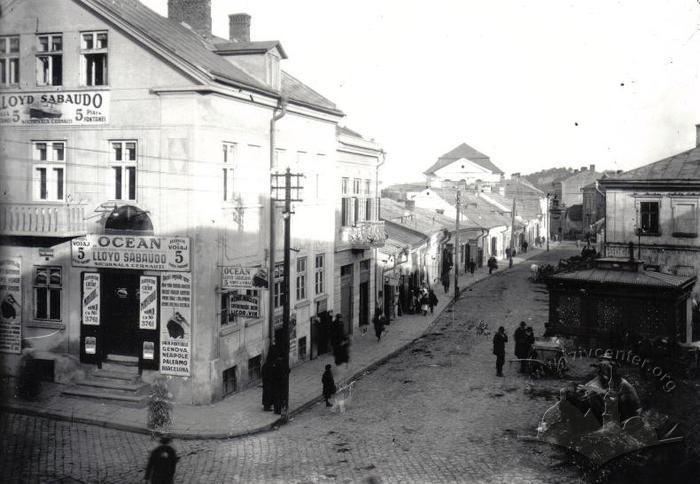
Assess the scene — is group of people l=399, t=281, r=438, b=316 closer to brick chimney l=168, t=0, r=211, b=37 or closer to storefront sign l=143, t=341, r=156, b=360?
brick chimney l=168, t=0, r=211, b=37

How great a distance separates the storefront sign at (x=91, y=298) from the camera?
1736 cm

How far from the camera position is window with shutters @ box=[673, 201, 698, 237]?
106 feet

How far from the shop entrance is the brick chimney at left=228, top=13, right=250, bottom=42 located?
11838 mm

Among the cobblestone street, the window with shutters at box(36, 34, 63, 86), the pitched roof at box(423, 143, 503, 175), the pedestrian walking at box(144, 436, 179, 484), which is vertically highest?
the pitched roof at box(423, 143, 503, 175)

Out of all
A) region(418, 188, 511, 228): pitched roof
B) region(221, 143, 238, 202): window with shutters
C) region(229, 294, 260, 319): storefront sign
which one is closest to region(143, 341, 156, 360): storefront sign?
region(229, 294, 260, 319): storefront sign

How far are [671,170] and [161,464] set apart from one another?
3050 cm

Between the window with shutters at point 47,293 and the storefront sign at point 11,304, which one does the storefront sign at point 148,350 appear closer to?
the window with shutters at point 47,293

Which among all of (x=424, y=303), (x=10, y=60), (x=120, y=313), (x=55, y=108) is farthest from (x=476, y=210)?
(x=10, y=60)

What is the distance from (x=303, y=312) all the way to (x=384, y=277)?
32.3 feet

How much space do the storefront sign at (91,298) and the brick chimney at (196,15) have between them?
373 inches

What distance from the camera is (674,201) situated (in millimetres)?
32750

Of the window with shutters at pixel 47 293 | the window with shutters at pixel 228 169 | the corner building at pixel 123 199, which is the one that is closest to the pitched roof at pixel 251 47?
the corner building at pixel 123 199

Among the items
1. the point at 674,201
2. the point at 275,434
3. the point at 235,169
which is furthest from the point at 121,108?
the point at 674,201

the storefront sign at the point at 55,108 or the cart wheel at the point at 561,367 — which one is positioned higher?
the storefront sign at the point at 55,108
